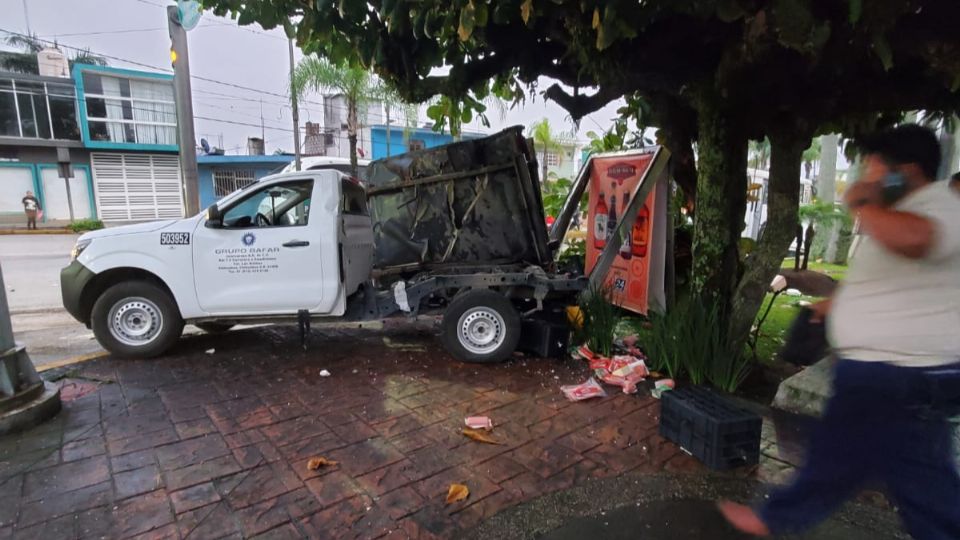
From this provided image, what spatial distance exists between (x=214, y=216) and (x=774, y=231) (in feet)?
16.9

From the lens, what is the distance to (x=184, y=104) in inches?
337

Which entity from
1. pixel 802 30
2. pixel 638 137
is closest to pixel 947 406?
pixel 802 30

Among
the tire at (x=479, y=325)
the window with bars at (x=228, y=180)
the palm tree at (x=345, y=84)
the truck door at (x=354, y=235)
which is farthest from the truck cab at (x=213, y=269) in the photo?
the window with bars at (x=228, y=180)

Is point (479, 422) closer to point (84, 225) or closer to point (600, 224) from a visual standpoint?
point (600, 224)

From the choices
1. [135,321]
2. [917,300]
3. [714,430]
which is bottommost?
[714,430]

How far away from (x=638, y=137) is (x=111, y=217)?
1017 inches

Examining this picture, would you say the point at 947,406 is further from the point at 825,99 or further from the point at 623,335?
the point at 623,335

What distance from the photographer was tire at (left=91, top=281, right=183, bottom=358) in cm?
500

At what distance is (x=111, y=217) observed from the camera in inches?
984

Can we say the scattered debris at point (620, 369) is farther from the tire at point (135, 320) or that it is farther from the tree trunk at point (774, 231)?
the tire at point (135, 320)

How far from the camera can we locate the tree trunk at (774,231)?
4574 millimetres

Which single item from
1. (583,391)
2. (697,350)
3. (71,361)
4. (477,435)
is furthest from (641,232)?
(71,361)

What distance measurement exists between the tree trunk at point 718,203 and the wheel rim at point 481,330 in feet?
6.08

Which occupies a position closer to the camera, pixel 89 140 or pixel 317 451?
pixel 317 451
